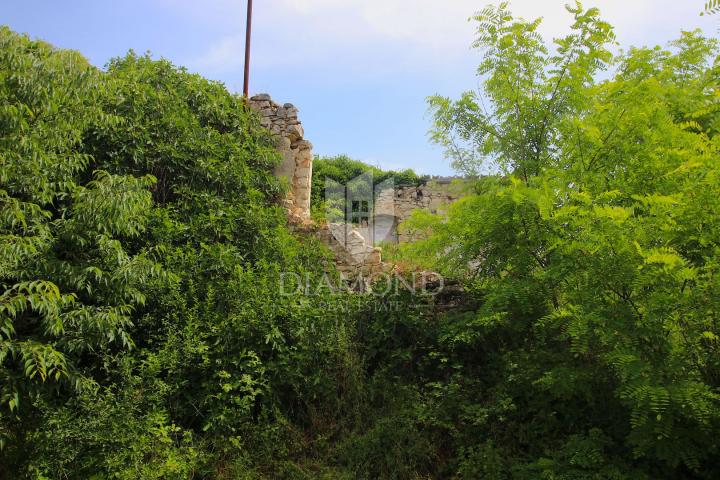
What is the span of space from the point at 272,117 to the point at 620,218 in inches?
280

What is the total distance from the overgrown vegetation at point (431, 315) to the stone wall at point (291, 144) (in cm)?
258

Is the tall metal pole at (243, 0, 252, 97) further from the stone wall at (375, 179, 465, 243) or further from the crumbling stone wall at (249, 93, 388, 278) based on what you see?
the stone wall at (375, 179, 465, 243)

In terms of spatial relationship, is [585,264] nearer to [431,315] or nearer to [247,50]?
[431,315]

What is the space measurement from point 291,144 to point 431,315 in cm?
453

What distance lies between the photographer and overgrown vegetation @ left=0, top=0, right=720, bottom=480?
4.02 m

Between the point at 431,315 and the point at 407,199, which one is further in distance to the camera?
the point at 407,199

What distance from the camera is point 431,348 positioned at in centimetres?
642

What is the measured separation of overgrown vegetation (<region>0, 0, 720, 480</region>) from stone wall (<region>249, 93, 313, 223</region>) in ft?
8.46

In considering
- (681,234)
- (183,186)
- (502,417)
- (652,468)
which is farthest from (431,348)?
(183,186)

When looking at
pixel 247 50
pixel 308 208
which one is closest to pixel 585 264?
pixel 308 208

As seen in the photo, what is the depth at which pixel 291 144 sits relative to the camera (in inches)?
390

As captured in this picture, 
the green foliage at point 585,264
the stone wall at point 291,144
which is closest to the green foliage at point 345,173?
the stone wall at point 291,144

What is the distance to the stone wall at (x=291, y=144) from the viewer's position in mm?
9750

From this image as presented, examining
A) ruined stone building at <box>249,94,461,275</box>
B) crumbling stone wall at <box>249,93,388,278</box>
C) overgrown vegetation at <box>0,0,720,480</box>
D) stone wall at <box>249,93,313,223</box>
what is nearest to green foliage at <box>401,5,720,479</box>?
overgrown vegetation at <box>0,0,720,480</box>
